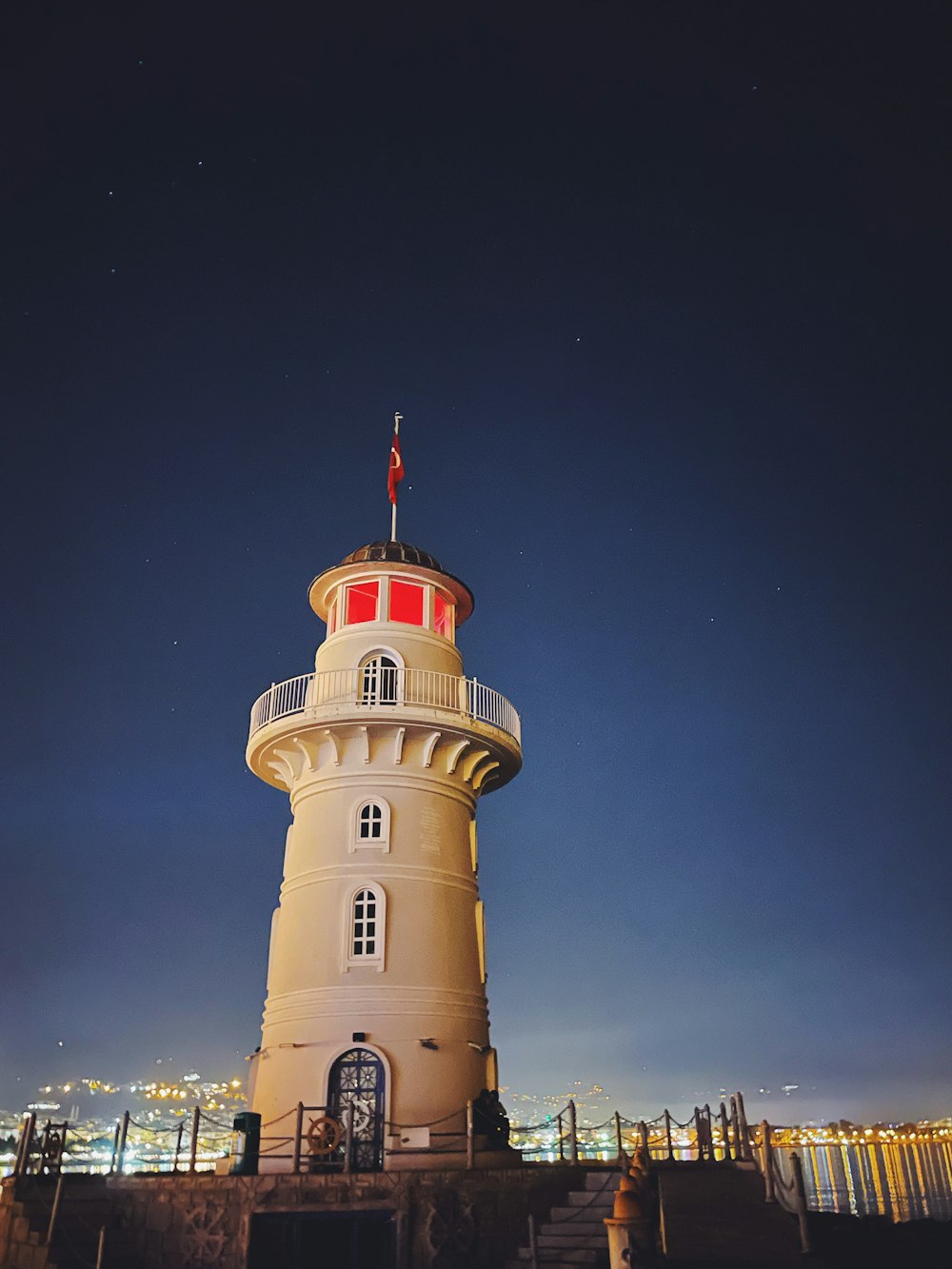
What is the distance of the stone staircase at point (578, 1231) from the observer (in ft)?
52.9

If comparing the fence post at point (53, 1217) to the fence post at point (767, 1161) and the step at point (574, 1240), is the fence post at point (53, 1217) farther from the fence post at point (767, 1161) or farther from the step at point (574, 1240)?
the fence post at point (767, 1161)

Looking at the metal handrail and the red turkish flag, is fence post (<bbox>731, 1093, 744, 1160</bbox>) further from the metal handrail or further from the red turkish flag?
the red turkish flag

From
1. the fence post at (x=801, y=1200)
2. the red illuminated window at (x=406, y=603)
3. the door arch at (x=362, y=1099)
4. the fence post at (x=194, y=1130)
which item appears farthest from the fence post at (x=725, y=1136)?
the red illuminated window at (x=406, y=603)

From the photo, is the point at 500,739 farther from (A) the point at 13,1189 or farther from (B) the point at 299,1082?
(A) the point at 13,1189

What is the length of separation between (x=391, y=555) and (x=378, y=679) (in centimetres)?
386

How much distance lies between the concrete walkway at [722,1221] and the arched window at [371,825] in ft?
29.3

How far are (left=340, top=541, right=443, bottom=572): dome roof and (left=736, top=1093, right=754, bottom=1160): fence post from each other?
Answer: 1461 centimetres

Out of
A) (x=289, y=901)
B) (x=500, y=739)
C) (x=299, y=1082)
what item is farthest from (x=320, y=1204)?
(x=500, y=739)

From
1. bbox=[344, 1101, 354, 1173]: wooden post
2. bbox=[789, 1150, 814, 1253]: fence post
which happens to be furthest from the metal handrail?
bbox=[789, 1150, 814, 1253]: fence post

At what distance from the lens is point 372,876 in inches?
865

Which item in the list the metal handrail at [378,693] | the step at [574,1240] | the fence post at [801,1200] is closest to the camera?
the fence post at [801,1200]

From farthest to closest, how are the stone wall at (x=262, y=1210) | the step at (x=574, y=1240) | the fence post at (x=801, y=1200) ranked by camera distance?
the stone wall at (x=262, y=1210) < the step at (x=574, y=1240) < the fence post at (x=801, y=1200)

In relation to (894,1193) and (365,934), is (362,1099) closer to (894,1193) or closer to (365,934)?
(365,934)

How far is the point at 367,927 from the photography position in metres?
21.6
